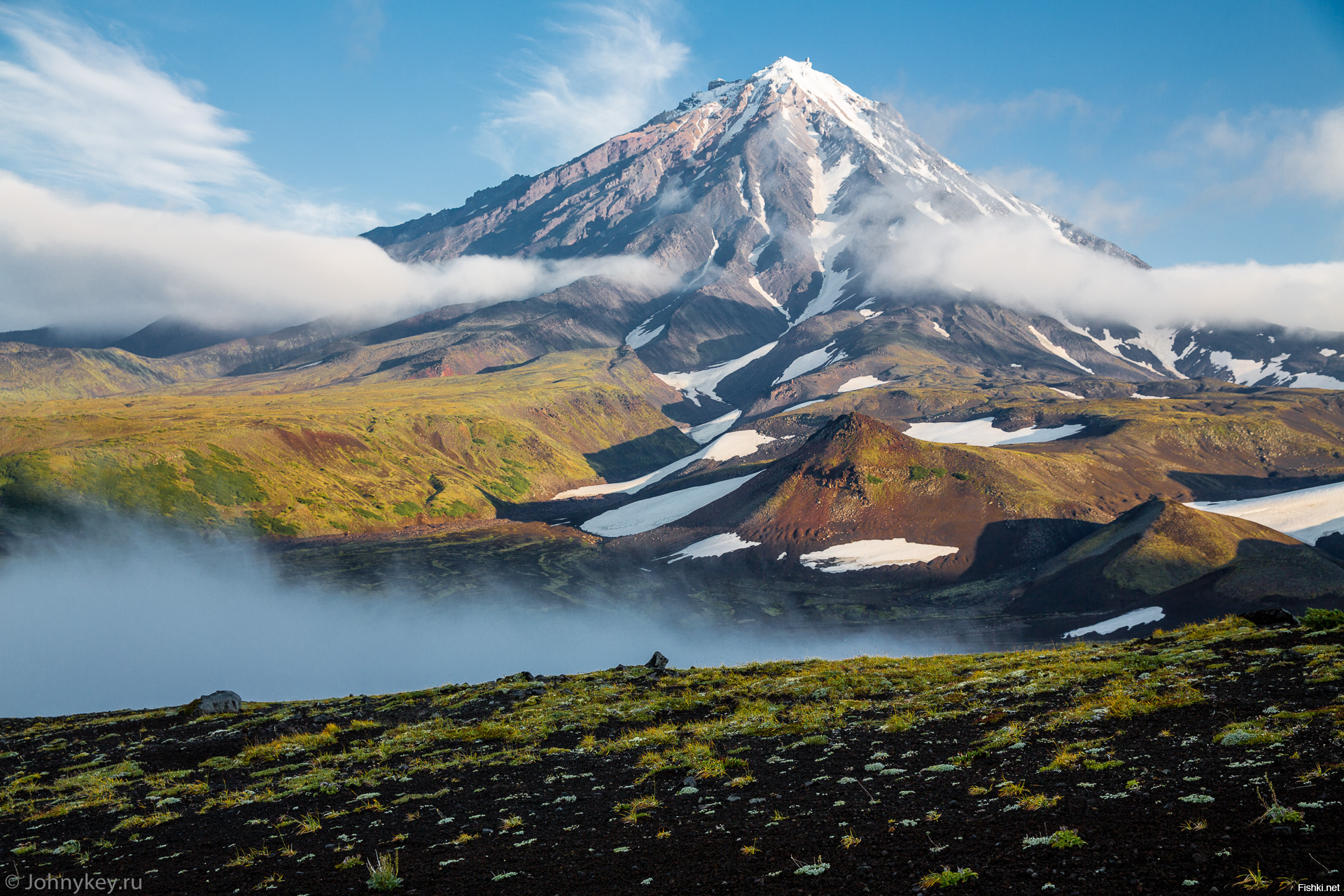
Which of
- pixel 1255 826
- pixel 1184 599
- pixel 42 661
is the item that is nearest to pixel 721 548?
pixel 1184 599

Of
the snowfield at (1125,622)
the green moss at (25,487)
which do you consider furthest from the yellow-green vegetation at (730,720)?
the green moss at (25,487)

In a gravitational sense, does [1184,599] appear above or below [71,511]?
below

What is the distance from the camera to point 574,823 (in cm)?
1970

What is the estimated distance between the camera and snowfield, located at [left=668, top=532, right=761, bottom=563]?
603 ft

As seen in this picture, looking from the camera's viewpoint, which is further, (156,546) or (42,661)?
(156,546)

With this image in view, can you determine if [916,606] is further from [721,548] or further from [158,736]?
[158,736]

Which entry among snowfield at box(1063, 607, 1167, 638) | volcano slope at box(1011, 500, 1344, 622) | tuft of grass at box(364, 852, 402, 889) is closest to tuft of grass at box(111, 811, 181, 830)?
tuft of grass at box(364, 852, 402, 889)

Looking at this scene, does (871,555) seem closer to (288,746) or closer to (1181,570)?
(1181,570)

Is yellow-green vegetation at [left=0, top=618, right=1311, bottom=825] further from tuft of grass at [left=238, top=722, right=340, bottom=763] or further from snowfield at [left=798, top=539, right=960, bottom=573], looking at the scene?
snowfield at [left=798, top=539, right=960, bottom=573]

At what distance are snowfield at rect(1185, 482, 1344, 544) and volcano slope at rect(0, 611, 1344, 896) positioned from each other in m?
176

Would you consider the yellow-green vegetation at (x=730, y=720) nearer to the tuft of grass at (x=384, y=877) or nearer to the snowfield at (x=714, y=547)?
the tuft of grass at (x=384, y=877)

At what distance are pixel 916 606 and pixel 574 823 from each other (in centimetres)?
14113

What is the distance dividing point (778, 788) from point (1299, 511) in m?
221

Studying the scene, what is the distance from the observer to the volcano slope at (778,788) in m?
13.1
